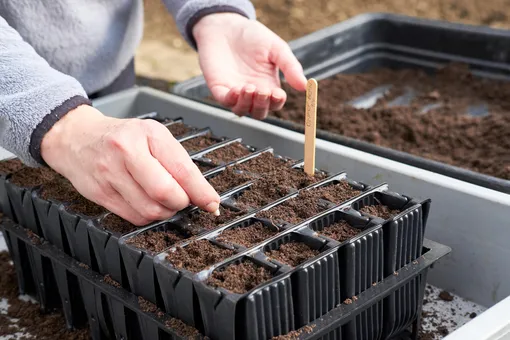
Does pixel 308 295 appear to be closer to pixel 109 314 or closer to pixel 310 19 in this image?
pixel 109 314

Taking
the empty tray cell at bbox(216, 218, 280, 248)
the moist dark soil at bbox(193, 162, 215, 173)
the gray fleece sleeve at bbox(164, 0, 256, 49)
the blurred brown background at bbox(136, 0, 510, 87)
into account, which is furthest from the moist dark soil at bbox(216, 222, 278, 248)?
the blurred brown background at bbox(136, 0, 510, 87)

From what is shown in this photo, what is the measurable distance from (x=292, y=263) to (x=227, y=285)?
0.10 m

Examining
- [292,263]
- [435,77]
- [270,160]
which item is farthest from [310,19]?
[292,263]

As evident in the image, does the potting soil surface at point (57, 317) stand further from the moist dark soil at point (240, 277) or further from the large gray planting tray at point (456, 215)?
the moist dark soil at point (240, 277)

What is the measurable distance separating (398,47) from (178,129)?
4.47 ft

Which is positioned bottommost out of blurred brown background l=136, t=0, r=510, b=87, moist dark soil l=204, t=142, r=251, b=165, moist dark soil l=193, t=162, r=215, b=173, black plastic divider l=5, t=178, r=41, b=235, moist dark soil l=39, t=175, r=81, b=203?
blurred brown background l=136, t=0, r=510, b=87

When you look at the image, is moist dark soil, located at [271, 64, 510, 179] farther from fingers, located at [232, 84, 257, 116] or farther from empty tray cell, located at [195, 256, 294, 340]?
empty tray cell, located at [195, 256, 294, 340]

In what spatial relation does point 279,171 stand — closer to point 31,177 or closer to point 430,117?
point 31,177

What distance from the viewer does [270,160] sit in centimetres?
117

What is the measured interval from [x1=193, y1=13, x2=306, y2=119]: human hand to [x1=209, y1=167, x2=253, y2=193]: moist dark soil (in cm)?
28

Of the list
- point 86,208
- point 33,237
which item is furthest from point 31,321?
point 86,208

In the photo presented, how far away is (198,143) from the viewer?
1.28 meters

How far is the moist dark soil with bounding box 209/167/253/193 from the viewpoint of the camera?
1077 millimetres

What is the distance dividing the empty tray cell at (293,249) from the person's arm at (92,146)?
108mm
